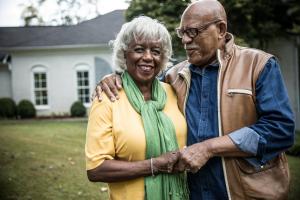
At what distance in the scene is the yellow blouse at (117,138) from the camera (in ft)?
7.86

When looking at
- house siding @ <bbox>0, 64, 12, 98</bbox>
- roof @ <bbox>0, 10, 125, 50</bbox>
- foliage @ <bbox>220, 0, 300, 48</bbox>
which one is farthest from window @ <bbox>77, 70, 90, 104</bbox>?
foliage @ <bbox>220, 0, 300, 48</bbox>

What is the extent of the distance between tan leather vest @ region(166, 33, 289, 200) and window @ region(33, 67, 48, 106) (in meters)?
20.5

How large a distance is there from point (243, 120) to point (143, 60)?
0.69 metres

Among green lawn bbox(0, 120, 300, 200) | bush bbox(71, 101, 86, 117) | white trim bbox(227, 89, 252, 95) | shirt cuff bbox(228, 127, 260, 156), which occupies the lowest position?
green lawn bbox(0, 120, 300, 200)

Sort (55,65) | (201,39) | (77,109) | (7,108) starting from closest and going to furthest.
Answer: (201,39) < (7,108) < (77,109) < (55,65)

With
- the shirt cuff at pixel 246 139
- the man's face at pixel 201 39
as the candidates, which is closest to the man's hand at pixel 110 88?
the man's face at pixel 201 39

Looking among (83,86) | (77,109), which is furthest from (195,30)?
(83,86)

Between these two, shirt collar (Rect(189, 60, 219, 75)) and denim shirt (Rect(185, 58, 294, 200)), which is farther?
shirt collar (Rect(189, 60, 219, 75))

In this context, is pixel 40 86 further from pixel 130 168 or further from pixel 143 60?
pixel 130 168

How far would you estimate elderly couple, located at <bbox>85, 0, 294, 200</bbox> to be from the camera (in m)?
2.40

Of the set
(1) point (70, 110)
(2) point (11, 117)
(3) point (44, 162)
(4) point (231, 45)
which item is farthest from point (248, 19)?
(2) point (11, 117)

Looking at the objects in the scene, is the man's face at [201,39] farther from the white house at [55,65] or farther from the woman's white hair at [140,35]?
the white house at [55,65]

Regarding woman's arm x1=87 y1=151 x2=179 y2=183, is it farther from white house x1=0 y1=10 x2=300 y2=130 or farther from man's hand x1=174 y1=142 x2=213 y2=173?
white house x1=0 y1=10 x2=300 y2=130

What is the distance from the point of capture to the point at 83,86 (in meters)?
22.1
